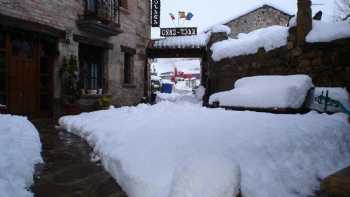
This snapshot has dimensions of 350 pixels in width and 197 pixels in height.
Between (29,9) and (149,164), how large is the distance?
6644mm

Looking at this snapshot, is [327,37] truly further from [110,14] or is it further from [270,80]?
[110,14]

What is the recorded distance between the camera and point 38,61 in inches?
318

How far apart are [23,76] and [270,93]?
630 cm

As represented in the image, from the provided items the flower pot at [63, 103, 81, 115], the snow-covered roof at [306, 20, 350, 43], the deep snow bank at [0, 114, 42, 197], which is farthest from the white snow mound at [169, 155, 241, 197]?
the flower pot at [63, 103, 81, 115]

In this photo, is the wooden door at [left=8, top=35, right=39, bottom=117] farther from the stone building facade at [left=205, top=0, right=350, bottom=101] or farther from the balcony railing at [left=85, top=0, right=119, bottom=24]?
the stone building facade at [left=205, top=0, right=350, bottom=101]

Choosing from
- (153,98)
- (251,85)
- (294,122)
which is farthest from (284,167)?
(153,98)

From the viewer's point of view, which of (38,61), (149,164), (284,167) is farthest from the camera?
(38,61)

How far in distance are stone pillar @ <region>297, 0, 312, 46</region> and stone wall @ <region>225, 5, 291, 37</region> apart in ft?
37.8

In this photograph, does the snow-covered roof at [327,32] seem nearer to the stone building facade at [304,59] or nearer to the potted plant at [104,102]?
the stone building facade at [304,59]

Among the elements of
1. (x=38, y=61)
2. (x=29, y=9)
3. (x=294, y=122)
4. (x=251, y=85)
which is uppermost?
(x=29, y=9)

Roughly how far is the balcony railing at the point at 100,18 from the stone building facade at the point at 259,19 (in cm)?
1021

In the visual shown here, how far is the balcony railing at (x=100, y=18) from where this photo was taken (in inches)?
368

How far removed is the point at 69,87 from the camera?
28.0ft

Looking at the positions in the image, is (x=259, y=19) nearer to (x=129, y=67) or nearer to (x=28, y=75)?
(x=129, y=67)
